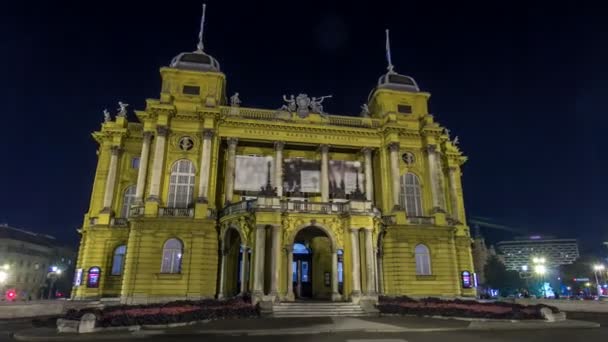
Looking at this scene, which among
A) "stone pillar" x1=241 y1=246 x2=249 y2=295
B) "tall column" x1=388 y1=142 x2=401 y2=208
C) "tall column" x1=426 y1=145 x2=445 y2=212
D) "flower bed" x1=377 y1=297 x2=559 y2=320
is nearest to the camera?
"flower bed" x1=377 y1=297 x2=559 y2=320

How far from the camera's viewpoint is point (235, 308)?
24375 millimetres

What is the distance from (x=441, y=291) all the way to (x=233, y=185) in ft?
71.0

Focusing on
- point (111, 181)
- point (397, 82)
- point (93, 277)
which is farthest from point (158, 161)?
point (397, 82)

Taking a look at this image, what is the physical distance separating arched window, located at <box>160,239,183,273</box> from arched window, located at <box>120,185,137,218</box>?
29.3 ft

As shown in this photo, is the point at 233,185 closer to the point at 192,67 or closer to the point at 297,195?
the point at 297,195

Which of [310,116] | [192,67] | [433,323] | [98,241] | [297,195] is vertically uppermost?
[192,67]

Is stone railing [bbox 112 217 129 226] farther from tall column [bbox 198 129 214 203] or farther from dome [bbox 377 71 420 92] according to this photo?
dome [bbox 377 71 420 92]

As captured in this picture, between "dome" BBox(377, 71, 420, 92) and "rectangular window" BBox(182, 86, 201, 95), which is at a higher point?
"dome" BBox(377, 71, 420, 92)

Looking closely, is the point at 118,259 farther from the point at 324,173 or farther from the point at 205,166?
the point at 324,173

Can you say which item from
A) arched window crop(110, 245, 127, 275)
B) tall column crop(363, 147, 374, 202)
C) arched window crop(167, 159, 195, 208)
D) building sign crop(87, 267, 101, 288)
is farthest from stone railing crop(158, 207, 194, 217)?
tall column crop(363, 147, 374, 202)

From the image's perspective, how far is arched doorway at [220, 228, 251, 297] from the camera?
30.2 m

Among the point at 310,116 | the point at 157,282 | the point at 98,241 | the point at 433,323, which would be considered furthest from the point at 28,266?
the point at 433,323

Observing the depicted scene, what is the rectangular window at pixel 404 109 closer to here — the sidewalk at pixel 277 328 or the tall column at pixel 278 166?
the tall column at pixel 278 166

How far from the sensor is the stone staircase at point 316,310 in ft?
83.5
